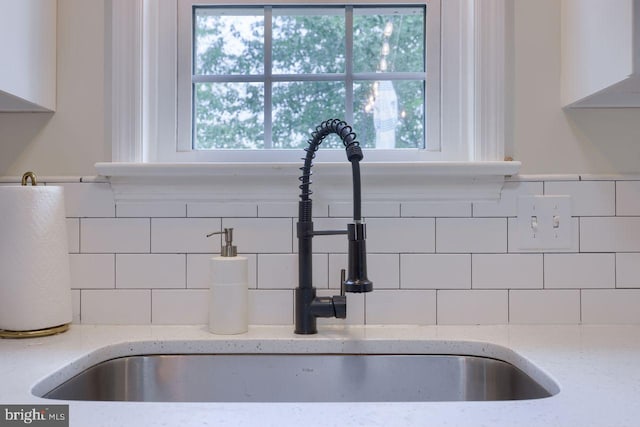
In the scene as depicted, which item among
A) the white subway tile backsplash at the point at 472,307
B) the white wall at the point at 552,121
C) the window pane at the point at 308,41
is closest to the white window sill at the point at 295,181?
the white wall at the point at 552,121

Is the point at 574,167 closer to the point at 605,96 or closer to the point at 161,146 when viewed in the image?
the point at 605,96

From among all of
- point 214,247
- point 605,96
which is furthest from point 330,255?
point 605,96

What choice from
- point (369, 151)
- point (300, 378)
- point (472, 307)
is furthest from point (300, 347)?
point (369, 151)

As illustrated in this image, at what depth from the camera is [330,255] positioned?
1.17 metres

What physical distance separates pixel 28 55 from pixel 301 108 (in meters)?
0.60

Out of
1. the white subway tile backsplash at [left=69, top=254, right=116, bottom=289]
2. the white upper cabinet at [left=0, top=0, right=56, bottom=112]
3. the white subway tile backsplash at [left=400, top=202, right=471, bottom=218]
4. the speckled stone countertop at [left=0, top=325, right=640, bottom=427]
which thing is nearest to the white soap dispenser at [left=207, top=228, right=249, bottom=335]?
the speckled stone countertop at [left=0, top=325, right=640, bottom=427]

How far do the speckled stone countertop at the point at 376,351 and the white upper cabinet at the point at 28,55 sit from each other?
49cm

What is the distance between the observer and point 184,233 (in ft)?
3.87

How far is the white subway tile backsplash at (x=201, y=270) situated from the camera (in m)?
1.18

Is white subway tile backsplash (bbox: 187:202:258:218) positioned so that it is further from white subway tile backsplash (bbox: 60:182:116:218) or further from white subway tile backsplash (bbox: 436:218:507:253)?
white subway tile backsplash (bbox: 436:218:507:253)

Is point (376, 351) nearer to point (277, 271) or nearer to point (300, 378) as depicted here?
point (300, 378)

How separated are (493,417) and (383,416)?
5.5 inches

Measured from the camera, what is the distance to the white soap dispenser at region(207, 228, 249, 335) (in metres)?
1.07

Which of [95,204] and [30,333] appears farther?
[95,204]
